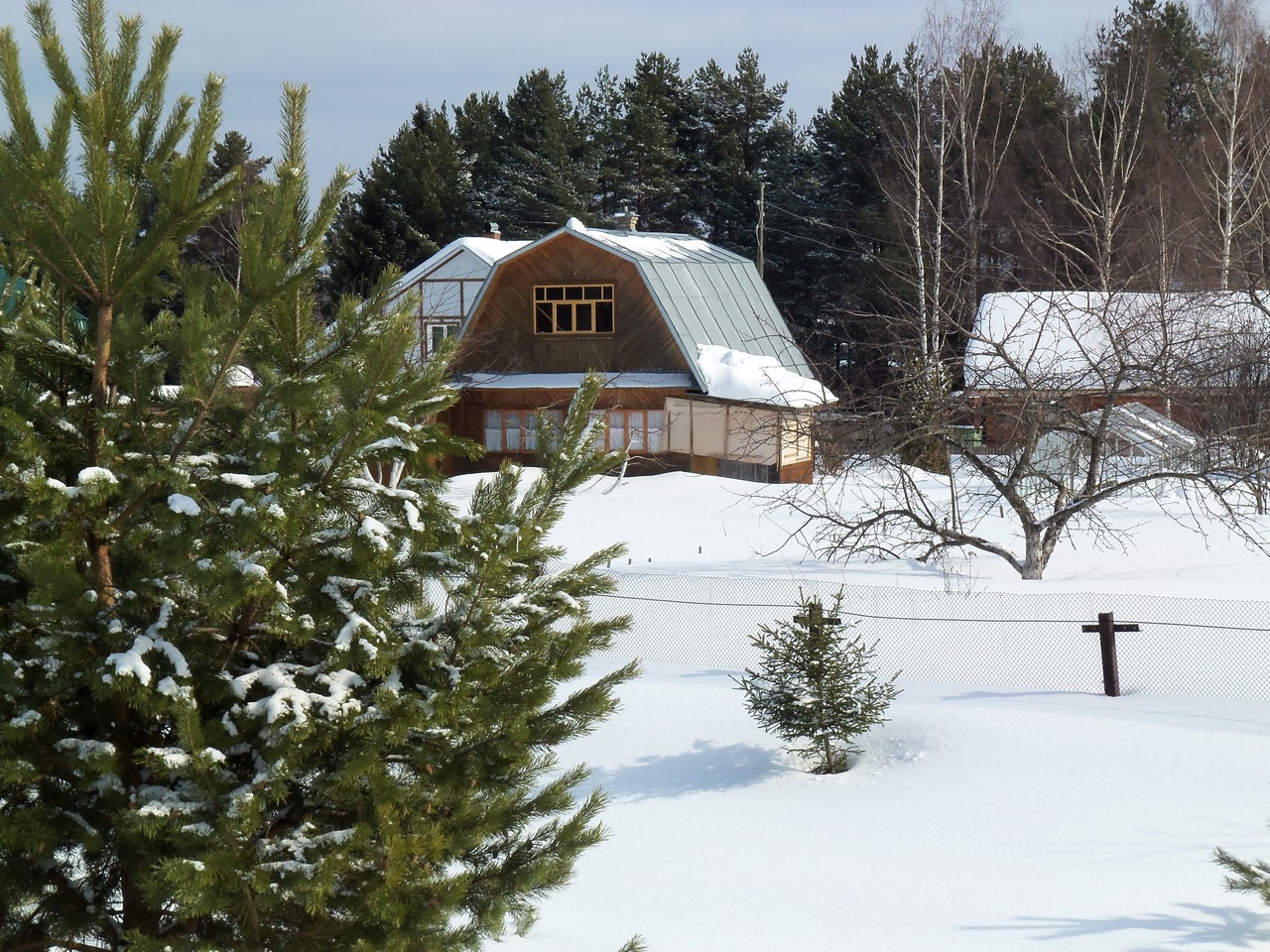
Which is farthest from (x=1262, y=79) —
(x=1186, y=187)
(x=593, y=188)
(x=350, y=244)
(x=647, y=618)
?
(x=647, y=618)

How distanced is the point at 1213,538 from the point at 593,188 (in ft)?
101

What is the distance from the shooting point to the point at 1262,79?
117 feet

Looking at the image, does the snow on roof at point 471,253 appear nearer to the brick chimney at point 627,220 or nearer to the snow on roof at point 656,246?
the brick chimney at point 627,220

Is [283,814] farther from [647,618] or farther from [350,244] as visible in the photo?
[350,244]

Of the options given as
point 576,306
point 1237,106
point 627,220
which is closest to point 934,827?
point 576,306

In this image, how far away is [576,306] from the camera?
29.8 m

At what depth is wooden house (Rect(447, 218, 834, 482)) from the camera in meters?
28.5

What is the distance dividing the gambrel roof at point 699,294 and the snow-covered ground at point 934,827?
53.4 feet

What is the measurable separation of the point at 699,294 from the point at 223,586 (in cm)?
2663

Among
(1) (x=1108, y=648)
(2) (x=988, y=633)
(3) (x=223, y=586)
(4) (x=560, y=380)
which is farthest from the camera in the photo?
(4) (x=560, y=380)

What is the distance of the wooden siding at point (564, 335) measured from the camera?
95.6ft

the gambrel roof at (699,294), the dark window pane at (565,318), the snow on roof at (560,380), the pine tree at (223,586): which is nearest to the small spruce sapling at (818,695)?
the pine tree at (223,586)

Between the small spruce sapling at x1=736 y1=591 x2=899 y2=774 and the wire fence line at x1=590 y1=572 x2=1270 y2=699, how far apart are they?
64cm

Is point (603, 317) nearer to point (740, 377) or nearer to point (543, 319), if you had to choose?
point (543, 319)
